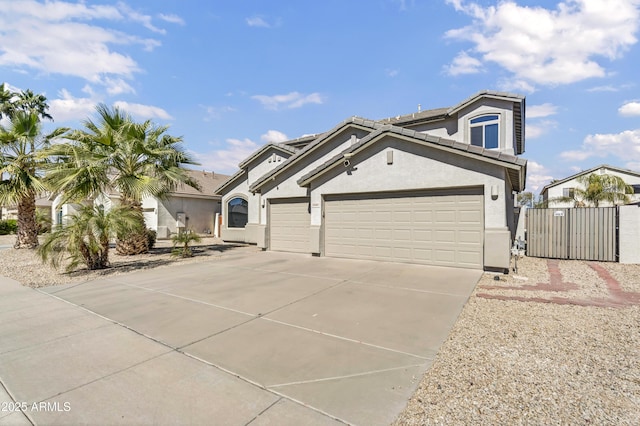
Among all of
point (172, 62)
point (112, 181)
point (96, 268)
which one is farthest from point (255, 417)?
point (172, 62)

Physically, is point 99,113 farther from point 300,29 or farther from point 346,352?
point 346,352

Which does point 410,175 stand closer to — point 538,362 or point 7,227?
point 538,362

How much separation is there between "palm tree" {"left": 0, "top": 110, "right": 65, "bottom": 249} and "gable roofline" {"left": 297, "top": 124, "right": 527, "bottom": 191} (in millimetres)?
13123

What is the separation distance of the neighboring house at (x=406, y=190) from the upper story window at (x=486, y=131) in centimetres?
4

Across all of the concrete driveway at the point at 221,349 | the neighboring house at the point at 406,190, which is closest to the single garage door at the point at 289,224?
the neighboring house at the point at 406,190

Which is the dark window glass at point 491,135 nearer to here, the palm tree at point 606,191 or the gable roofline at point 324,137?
the gable roofline at point 324,137

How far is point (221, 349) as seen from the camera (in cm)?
421

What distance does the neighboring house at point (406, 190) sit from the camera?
952 cm

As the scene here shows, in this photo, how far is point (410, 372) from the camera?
3617mm

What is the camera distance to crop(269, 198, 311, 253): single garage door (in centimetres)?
1410

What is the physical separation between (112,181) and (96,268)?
3.92 m

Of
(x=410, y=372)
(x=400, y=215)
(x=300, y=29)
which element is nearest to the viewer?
(x=410, y=372)

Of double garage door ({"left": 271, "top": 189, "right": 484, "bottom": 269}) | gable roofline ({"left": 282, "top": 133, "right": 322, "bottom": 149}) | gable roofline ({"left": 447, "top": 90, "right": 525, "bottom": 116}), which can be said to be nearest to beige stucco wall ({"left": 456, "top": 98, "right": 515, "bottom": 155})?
gable roofline ({"left": 447, "top": 90, "right": 525, "bottom": 116})

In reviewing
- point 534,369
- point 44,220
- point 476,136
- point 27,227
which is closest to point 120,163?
point 44,220
